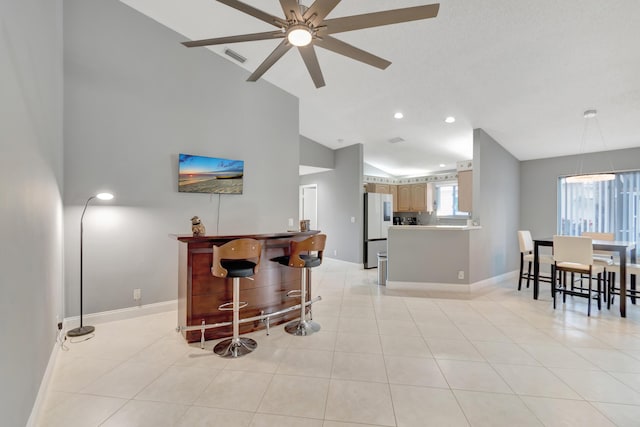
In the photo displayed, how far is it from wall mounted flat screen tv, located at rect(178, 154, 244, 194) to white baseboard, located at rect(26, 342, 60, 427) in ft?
6.86

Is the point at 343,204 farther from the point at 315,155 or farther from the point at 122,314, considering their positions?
the point at 122,314

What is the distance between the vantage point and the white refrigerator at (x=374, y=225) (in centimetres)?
666

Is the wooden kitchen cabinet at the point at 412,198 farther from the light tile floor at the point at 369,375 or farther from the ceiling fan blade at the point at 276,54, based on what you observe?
the ceiling fan blade at the point at 276,54

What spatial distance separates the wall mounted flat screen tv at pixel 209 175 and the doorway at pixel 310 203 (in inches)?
147

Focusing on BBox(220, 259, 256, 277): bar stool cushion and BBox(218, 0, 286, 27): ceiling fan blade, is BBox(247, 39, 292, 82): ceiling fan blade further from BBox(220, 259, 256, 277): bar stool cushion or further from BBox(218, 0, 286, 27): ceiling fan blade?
BBox(220, 259, 256, 277): bar stool cushion

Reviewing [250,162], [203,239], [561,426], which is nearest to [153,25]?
[250,162]

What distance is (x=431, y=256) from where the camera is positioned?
15.7ft

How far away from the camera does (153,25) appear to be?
352 cm

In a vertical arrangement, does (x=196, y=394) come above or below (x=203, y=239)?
below

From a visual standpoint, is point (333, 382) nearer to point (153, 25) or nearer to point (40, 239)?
point (40, 239)

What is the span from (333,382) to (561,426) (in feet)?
4.69

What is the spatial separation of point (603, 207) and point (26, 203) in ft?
26.7

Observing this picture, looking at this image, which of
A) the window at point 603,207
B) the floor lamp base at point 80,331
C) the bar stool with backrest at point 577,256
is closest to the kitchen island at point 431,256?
the bar stool with backrest at point 577,256

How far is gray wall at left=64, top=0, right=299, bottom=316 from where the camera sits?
3059mm
